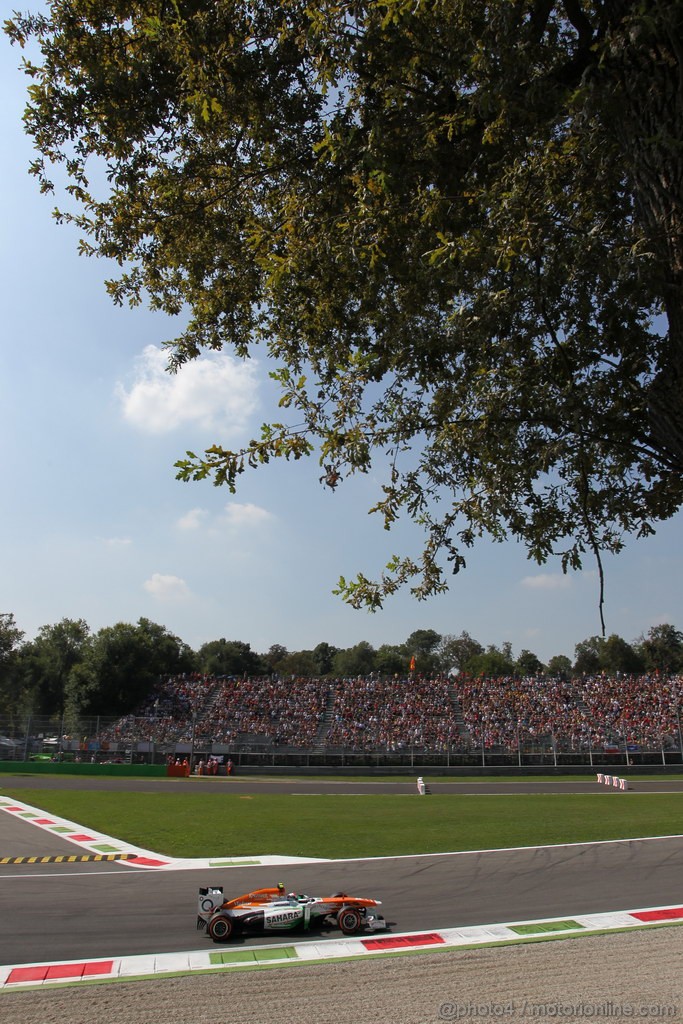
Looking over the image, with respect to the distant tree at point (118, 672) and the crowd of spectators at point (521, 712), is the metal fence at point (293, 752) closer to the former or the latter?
the crowd of spectators at point (521, 712)

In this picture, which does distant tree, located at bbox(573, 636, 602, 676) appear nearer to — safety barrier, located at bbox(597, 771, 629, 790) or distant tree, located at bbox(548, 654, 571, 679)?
distant tree, located at bbox(548, 654, 571, 679)

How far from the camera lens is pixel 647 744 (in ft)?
122

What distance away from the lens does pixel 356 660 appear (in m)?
147

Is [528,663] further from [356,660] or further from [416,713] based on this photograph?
[416,713]

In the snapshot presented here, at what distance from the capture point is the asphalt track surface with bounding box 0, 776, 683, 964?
27.4 ft

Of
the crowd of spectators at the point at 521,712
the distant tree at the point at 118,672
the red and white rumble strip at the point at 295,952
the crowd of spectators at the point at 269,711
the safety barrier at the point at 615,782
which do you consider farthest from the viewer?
the distant tree at the point at 118,672

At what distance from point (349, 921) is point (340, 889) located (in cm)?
237

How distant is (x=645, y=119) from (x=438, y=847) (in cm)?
1379

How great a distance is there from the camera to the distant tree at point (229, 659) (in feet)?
359

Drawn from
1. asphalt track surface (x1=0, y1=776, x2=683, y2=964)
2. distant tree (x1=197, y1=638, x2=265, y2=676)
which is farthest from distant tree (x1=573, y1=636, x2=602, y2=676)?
asphalt track surface (x1=0, y1=776, x2=683, y2=964)

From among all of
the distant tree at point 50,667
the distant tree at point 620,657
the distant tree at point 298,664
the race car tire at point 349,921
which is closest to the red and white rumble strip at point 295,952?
the race car tire at point 349,921

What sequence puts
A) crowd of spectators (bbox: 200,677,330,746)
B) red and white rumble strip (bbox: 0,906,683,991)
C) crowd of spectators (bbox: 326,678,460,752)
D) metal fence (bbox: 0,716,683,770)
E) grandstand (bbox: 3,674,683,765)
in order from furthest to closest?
crowd of spectators (bbox: 200,677,330,746), crowd of spectators (bbox: 326,678,460,752), grandstand (bbox: 3,674,683,765), metal fence (bbox: 0,716,683,770), red and white rumble strip (bbox: 0,906,683,991)

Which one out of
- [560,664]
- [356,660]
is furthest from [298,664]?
[560,664]

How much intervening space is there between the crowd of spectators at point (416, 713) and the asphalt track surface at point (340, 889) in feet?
75.3
